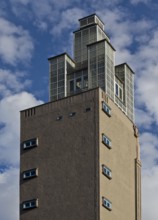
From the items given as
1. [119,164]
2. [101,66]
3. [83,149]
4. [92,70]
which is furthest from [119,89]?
[83,149]

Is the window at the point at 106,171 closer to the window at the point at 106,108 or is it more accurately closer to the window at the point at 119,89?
the window at the point at 106,108

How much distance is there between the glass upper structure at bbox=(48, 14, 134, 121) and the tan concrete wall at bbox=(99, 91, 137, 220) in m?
3.89

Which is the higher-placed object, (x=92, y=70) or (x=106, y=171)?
(x=92, y=70)

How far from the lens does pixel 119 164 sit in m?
98.9

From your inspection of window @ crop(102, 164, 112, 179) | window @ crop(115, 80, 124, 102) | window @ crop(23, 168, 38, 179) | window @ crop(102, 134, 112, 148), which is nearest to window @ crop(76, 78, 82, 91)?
window @ crop(115, 80, 124, 102)

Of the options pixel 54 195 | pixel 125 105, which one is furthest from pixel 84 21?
pixel 54 195

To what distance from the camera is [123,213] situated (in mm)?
97500

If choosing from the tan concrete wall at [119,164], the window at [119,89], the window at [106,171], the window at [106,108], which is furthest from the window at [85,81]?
the window at [106,171]

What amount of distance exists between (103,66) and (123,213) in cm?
2069

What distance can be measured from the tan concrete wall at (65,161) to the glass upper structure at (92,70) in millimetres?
5762

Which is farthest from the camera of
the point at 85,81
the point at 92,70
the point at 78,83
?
the point at 78,83

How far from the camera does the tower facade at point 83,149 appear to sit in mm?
93375

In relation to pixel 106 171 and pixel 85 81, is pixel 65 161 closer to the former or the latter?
pixel 106 171

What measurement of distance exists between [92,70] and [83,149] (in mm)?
14329
